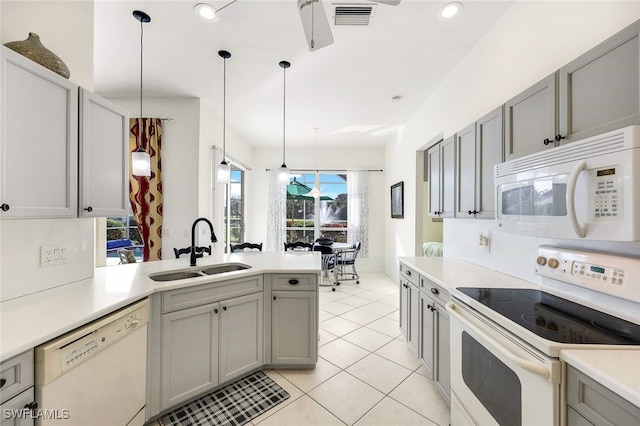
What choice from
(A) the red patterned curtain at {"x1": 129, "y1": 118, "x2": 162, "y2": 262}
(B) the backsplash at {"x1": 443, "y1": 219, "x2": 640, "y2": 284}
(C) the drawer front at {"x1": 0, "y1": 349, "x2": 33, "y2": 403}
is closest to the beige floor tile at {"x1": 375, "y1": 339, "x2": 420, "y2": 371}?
(B) the backsplash at {"x1": 443, "y1": 219, "x2": 640, "y2": 284}

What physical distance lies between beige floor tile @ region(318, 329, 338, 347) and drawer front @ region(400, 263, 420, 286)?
106 cm

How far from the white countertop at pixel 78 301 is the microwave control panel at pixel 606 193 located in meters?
1.70

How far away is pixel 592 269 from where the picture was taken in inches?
48.0

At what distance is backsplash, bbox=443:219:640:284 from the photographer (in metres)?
1.27

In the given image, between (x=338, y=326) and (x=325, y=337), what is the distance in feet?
1.10

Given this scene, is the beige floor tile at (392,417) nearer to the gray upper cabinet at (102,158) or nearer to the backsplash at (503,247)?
the backsplash at (503,247)

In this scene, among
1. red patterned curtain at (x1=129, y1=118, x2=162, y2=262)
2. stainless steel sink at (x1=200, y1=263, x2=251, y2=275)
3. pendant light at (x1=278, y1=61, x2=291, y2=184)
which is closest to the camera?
stainless steel sink at (x1=200, y1=263, x2=251, y2=275)

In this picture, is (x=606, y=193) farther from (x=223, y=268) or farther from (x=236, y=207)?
(x=236, y=207)

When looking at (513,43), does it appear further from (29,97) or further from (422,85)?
(29,97)

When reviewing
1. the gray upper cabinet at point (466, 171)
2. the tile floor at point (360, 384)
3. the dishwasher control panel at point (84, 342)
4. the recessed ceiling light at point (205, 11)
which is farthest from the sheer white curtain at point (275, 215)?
the dishwasher control panel at point (84, 342)

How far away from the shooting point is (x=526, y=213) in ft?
4.46

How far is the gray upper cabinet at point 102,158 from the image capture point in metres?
1.45

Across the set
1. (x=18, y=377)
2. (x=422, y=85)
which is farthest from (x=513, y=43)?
(x=18, y=377)

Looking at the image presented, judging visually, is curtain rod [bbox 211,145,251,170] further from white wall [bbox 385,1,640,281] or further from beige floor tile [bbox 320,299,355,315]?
white wall [bbox 385,1,640,281]
